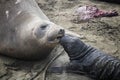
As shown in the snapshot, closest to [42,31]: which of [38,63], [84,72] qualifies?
[38,63]

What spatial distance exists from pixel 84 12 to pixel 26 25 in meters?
1.05

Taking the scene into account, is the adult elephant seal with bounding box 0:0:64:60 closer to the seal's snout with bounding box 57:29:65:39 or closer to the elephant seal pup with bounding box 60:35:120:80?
the seal's snout with bounding box 57:29:65:39

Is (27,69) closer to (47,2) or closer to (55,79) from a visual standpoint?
(55,79)

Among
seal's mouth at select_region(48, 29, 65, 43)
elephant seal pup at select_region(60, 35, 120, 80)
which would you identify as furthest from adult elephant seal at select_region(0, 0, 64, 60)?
elephant seal pup at select_region(60, 35, 120, 80)

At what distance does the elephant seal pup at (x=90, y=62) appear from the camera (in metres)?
2.53

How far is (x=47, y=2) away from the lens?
163 inches

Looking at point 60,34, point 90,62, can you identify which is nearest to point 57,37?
point 60,34

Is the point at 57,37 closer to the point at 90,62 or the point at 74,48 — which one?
the point at 74,48

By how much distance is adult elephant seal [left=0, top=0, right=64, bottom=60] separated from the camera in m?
2.70

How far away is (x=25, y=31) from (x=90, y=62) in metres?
0.67

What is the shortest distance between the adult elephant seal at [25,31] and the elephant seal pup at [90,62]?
0.14 m

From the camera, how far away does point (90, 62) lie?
103 inches

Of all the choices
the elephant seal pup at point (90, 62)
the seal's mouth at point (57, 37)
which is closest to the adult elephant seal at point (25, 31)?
the seal's mouth at point (57, 37)

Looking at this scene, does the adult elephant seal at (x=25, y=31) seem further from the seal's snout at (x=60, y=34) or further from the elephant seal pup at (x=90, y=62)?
the elephant seal pup at (x=90, y=62)
